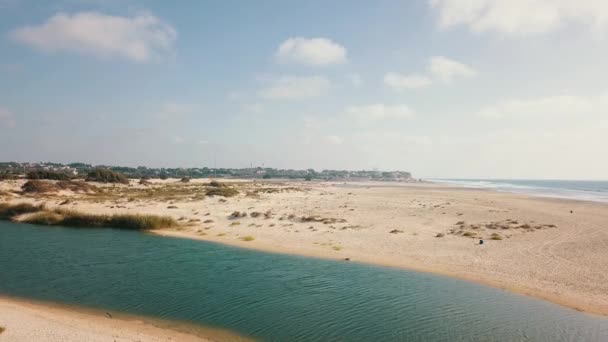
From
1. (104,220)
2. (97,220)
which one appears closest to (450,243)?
→ (104,220)

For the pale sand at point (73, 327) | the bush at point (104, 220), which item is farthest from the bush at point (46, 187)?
the pale sand at point (73, 327)

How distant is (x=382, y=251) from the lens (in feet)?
89.5

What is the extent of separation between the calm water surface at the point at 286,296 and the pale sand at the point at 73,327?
1.05m

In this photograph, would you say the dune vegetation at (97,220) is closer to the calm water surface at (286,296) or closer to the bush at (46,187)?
the calm water surface at (286,296)

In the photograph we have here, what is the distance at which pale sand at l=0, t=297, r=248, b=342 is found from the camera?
38.3 ft

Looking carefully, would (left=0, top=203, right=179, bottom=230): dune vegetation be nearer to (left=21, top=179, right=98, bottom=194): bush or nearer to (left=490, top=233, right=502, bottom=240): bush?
(left=21, top=179, right=98, bottom=194): bush

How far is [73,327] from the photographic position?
1267 cm

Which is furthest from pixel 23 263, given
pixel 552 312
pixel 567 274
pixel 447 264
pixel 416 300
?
pixel 567 274

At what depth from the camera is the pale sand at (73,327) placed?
38.3ft

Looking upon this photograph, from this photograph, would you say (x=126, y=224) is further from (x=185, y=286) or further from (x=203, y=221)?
(x=185, y=286)

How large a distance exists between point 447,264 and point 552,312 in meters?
7.88

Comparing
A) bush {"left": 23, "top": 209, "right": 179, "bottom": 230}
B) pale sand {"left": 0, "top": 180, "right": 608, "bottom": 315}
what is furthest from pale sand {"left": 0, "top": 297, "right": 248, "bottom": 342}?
bush {"left": 23, "top": 209, "right": 179, "bottom": 230}

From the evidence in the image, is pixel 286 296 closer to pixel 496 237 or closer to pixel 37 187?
pixel 496 237

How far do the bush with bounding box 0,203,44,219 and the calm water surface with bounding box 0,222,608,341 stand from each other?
17616mm
